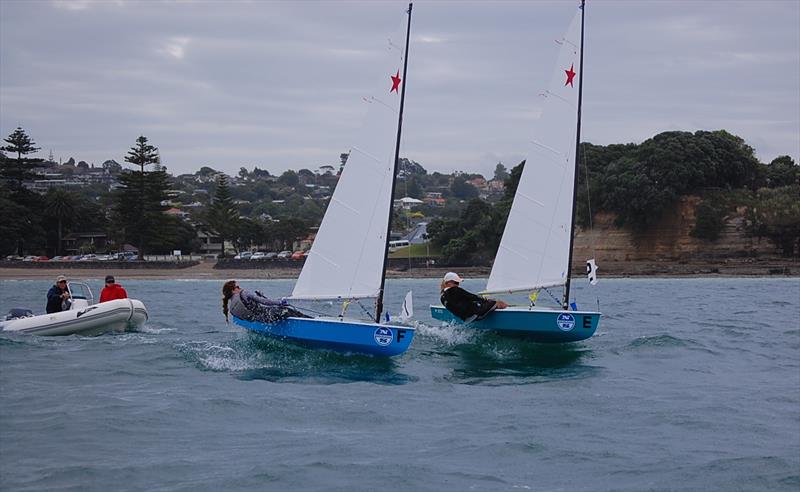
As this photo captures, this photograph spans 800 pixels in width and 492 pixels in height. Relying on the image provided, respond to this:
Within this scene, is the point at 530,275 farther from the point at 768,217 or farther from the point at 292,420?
the point at 768,217

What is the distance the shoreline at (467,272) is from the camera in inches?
2675

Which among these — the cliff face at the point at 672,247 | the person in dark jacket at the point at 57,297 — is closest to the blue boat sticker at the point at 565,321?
the person in dark jacket at the point at 57,297

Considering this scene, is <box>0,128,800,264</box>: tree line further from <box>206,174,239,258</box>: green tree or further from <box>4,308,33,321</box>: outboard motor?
<box>4,308,33,321</box>: outboard motor

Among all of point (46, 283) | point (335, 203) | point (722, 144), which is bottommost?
point (46, 283)

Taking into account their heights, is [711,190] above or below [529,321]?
above

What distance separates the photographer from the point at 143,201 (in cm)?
7706

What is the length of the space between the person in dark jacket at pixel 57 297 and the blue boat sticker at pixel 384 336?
827cm

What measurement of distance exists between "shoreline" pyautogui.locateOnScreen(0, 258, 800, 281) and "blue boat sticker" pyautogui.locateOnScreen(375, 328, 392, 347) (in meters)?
50.6

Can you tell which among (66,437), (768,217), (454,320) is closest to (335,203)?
(454,320)

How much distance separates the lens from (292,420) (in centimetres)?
1291

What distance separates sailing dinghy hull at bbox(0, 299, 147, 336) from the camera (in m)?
21.0

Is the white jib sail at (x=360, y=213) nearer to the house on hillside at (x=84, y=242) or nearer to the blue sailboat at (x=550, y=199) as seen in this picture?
the blue sailboat at (x=550, y=199)

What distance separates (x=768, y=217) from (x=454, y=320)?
59.9m

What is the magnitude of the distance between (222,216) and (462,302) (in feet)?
239
